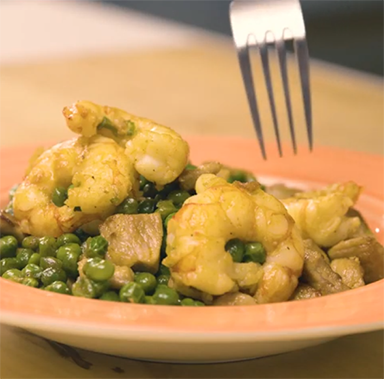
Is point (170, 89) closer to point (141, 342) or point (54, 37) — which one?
point (54, 37)

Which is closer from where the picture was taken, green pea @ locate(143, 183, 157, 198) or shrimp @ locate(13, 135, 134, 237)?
shrimp @ locate(13, 135, 134, 237)

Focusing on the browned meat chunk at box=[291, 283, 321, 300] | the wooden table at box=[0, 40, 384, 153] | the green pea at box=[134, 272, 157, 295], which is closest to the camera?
the green pea at box=[134, 272, 157, 295]

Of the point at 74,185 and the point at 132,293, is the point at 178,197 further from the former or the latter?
the point at 132,293

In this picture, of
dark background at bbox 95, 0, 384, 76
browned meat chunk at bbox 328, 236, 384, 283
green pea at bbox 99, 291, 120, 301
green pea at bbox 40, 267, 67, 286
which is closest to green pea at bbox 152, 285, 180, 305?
green pea at bbox 99, 291, 120, 301

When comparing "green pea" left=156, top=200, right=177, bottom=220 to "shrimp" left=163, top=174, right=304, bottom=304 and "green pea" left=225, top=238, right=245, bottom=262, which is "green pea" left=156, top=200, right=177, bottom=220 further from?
"green pea" left=225, top=238, right=245, bottom=262

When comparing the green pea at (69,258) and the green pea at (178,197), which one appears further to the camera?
the green pea at (178,197)

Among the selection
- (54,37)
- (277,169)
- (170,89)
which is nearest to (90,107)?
(277,169)

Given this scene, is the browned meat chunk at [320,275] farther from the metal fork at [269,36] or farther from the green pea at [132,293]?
the metal fork at [269,36]

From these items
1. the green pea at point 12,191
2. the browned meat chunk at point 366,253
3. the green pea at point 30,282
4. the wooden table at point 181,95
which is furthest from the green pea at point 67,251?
the wooden table at point 181,95
